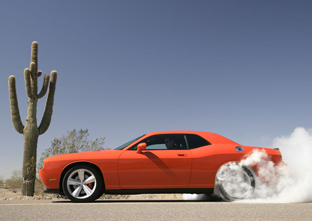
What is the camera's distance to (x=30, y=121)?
1608cm

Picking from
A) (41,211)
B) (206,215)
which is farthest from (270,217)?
(41,211)

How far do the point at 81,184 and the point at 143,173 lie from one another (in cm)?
117

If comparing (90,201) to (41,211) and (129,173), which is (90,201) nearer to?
(129,173)

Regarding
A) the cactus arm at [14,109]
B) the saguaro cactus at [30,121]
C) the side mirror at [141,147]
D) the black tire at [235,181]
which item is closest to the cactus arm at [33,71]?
the saguaro cactus at [30,121]

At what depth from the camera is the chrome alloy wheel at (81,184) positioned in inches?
259

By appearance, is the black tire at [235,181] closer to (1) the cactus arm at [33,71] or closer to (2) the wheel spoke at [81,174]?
(2) the wheel spoke at [81,174]

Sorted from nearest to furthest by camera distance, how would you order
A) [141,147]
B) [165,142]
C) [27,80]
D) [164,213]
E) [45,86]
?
[164,213]
[141,147]
[165,142]
[27,80]
[45,86]

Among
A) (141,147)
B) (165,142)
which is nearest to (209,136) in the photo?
(165,142)

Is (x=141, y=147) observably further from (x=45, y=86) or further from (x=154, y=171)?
(x=45, y=86)

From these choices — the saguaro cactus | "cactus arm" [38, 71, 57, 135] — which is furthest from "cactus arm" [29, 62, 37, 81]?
"cactus arm" [38, 71, 57, 135]

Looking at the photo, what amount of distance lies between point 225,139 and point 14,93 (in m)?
11.9

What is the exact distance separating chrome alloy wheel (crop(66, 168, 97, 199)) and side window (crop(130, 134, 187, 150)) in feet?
3.18

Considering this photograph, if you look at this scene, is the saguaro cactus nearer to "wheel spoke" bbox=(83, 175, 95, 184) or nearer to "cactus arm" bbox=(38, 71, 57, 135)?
"cactus arm" bbox=(38, 71, 57, 135)

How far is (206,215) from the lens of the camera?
15.2ft
